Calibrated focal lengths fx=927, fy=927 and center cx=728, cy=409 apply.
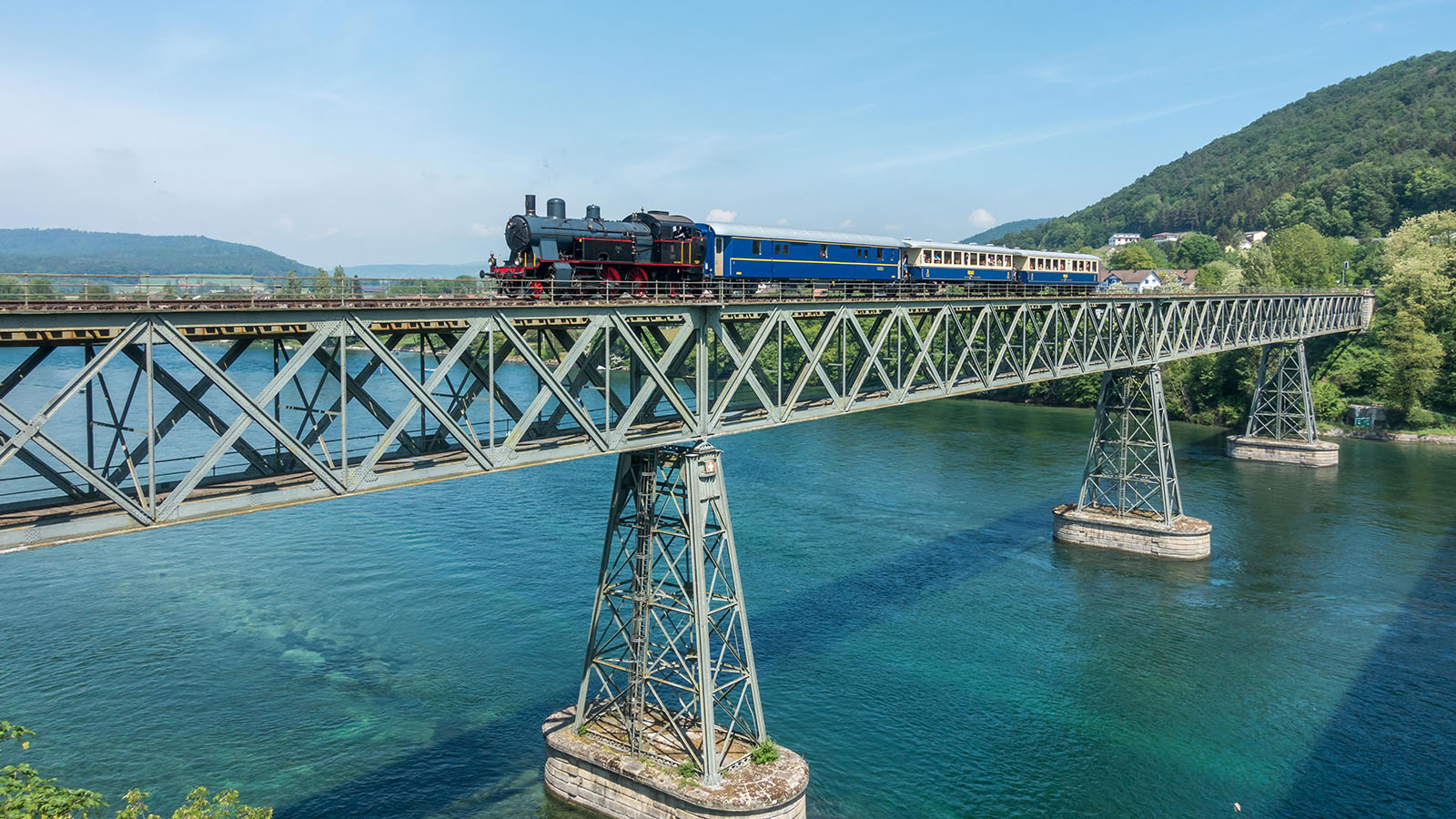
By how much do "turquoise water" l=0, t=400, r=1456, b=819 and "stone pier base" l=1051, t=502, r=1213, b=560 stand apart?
46.9 inches

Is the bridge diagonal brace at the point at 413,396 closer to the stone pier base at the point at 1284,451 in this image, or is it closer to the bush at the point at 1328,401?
the stone pier base at the point at 1284,451

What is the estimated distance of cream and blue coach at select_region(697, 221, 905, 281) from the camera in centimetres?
3669

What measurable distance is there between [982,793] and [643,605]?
1133cm

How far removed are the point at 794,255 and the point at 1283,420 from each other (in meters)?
57.5

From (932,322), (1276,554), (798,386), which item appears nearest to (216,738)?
(798,386)

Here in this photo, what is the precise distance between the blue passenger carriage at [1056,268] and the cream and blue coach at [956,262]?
1.28 metres

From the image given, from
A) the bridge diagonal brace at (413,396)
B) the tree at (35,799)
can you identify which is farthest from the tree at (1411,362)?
the tree at (35,799)

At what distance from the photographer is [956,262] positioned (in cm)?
5097

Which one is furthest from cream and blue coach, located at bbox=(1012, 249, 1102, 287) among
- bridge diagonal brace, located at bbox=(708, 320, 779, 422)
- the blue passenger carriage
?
bridge diagonal brace, located at bbox=(708, 320, 779, 422)

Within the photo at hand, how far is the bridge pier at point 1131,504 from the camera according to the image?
48125 mm

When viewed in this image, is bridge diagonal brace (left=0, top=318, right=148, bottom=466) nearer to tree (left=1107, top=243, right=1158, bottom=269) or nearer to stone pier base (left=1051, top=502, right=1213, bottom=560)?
A: stone pier base (left=1051, top=502, right=1213, bottom=560)

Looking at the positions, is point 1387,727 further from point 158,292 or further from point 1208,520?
point 158,292

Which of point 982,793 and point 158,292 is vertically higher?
point 158,292

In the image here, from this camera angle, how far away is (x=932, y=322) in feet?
110
